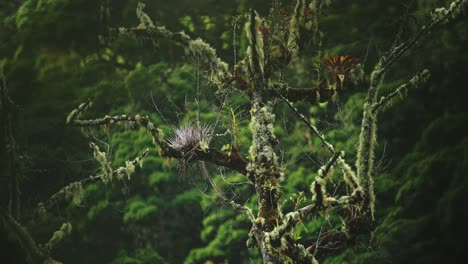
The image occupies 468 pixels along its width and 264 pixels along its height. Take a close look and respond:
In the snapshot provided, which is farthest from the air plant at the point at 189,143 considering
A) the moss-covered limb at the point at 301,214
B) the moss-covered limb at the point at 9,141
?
the moss-covered limb at the point at 9,141

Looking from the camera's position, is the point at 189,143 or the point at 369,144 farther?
the point at 189,143

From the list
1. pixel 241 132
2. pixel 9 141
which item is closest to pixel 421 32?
pixel 241 132

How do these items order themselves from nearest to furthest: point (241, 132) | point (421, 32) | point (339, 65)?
point (421, 32) < point (339, 65) < point (241, 132)

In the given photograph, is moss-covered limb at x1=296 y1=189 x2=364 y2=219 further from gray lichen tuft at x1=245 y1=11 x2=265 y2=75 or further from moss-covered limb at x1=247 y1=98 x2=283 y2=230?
gray lichen tuft at x1=245 y1=11 x2=265 y2=75

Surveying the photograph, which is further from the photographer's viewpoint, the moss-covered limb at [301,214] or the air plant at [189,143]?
the air plant at [189,143]

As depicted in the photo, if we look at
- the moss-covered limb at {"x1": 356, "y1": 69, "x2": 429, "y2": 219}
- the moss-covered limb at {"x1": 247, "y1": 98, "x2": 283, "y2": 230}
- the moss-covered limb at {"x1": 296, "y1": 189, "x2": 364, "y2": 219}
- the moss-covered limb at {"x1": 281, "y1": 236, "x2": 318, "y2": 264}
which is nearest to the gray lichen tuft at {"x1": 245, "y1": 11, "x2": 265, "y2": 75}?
the moss-covered limb at {"x1": 247, "y1": 98, "x2": 283, "y2": 230}

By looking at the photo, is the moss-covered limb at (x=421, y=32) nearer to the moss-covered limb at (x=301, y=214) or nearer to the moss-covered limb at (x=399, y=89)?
the moss-covered limb at (x=399, y=89)

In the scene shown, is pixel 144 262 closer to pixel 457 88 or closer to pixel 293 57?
pixel 293 57

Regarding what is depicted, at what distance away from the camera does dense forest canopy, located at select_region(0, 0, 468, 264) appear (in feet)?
10.3

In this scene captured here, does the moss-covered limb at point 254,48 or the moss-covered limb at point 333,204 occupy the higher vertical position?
the moss-covered limb at point 254,48

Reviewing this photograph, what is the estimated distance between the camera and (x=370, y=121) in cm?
304

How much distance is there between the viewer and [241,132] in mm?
5547

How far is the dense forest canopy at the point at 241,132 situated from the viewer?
10.3 feet

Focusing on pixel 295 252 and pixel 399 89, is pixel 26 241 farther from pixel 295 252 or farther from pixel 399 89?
Answer: pixel 399 89
